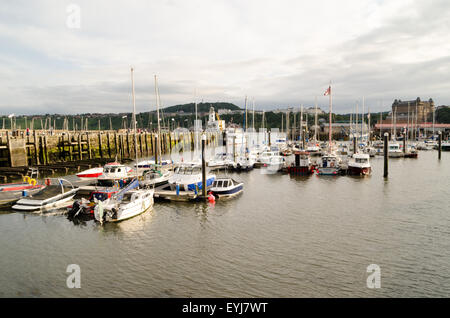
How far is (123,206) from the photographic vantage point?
21.5 metres

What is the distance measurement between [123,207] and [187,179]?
8.78 m

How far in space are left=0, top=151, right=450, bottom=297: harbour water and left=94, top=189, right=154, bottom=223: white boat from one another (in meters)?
0.53

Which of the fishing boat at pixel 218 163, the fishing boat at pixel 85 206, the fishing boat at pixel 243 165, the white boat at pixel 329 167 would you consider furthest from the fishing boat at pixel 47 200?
Answer: the white boat at pixel 329 167

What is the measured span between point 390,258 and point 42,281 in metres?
16.6

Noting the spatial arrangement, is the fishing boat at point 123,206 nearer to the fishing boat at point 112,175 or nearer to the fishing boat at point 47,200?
the fishing boat at point 112,175

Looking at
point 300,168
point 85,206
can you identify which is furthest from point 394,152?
point 85,206

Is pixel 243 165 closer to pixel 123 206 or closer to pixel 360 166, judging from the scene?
pixel 360 166

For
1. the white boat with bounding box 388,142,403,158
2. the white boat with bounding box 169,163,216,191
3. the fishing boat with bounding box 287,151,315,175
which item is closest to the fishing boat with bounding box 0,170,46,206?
the white boat with bounding box 169,163,216,191

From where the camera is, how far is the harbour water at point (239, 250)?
12914mm

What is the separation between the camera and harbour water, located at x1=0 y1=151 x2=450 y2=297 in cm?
1291

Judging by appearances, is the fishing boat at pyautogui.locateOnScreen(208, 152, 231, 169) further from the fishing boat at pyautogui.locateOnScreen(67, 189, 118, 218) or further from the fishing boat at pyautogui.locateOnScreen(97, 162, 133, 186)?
the fishing boat at pyautogui.locateOnScreen(67, 189, 118, 218)

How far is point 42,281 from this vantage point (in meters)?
13.4
